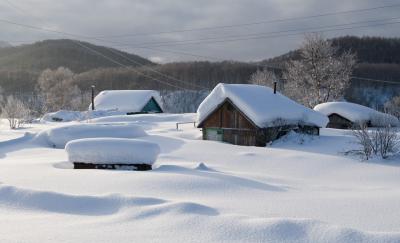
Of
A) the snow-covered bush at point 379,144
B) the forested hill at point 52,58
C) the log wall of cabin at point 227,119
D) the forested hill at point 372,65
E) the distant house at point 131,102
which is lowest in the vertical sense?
the snow-covered bush at point 379,144

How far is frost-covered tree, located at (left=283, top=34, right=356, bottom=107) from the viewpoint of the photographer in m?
50.8

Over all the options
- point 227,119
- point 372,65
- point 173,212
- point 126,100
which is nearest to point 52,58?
point 126,100

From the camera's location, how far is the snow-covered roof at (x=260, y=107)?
1137 inches

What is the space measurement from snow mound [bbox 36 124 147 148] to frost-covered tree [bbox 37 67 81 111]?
46.4 m

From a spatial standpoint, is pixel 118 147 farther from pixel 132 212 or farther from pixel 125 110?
pixel 125 110

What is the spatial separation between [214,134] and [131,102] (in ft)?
96.2

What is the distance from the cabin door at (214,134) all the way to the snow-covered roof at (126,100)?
90.9ft

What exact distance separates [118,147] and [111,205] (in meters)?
8.70

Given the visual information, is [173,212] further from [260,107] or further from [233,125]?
[233,125]

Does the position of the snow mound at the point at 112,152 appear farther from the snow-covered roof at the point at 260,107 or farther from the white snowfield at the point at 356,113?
the white snowfield at the point at 356,113

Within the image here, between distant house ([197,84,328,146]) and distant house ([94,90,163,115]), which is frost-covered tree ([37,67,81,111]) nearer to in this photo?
distant house ([94,90,163,115])

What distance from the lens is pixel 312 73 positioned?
5122 cm

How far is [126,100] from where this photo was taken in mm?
59500

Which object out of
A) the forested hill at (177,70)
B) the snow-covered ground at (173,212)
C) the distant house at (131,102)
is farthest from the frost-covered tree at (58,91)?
the snow-covered ground at (173,212)
